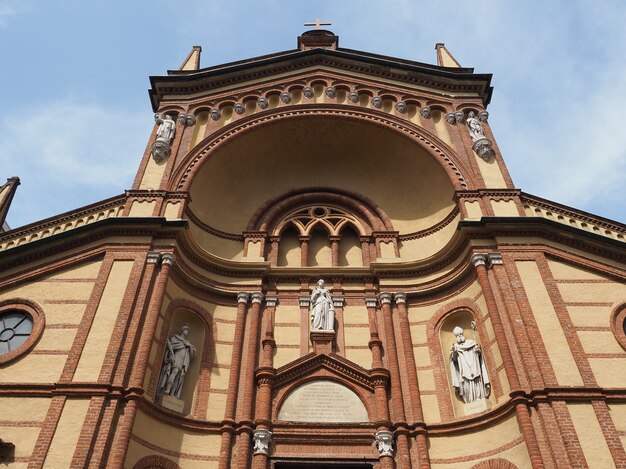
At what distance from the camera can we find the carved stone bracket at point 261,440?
12891 millimetres

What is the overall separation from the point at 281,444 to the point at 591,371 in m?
7.08

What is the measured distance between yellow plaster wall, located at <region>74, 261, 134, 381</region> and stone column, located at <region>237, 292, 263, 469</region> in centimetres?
353

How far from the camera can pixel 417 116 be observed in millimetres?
19531

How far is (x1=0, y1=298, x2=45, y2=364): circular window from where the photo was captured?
12.9 m

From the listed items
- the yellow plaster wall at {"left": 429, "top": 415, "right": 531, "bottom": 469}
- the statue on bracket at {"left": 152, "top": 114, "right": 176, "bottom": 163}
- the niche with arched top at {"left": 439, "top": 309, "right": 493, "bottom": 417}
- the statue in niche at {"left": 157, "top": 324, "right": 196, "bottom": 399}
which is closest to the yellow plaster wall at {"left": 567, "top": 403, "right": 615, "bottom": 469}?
the yellow plaster wall at {"left": 429, "top": 415, "right": 531, "bottom": 469}

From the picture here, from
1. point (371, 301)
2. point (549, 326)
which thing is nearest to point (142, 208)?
point (371, 301)

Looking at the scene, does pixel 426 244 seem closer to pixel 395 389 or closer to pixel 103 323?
pixel 395 389

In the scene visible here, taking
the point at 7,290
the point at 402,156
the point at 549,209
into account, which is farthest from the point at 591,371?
the point at 7,290

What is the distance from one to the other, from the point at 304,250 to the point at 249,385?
5.45 meters

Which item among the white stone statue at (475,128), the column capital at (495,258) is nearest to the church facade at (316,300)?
the column capital at (495,258)

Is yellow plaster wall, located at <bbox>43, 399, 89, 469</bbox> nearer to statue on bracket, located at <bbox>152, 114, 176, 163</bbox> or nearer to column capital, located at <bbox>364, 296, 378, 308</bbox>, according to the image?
column capital, located at <bbox>364, 296, 378, 308</bbox>

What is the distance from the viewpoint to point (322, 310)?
51.9 ft

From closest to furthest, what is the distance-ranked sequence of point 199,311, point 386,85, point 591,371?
point 591,371
point 199,311
point 386,85

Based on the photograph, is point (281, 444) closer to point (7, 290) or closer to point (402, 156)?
point (7, 290)
